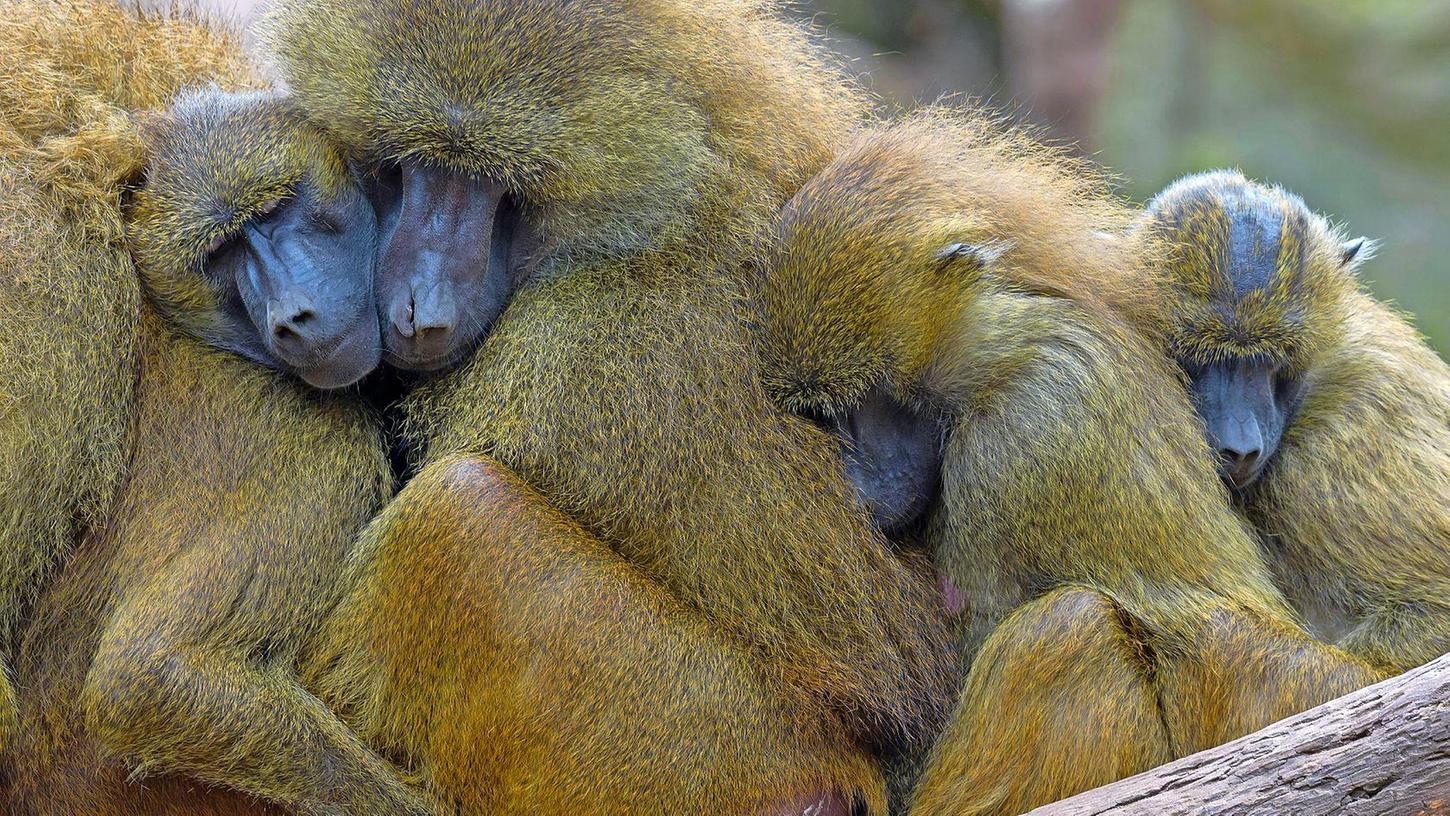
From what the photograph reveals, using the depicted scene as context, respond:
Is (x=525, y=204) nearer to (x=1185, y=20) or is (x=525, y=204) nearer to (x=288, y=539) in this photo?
(x=288, y=539)

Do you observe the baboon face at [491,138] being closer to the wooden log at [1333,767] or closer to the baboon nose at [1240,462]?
the baboon nose at [1240,462]

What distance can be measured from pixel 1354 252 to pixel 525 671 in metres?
2.04

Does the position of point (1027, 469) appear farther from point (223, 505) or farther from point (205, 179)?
point (205, 179)

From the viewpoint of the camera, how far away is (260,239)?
254 cm

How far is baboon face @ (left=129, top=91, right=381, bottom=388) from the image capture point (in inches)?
98.5

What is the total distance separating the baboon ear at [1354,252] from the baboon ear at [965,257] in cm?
87

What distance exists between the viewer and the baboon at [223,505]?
7.80ft

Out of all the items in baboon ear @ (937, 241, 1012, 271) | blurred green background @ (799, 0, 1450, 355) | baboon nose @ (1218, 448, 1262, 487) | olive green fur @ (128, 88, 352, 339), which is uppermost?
olive green fur @ (128, 88, 352, 339)

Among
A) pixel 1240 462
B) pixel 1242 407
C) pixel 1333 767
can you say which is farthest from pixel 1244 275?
pixel 1333 767

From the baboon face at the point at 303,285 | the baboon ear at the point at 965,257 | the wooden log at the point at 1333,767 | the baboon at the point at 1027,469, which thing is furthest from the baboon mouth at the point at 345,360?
the wooden log at the point at 1333,767

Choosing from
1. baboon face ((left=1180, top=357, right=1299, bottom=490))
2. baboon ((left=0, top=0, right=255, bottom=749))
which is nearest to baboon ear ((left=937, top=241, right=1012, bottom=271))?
baboon face ((left=1180, top=357, right=1299, bottom=490))

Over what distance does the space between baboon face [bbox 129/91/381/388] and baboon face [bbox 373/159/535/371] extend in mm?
50

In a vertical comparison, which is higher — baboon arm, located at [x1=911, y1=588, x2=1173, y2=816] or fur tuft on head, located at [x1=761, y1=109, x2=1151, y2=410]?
fur tuft on head, located at [x1=761, y1=109, x2=1151, y2=410]

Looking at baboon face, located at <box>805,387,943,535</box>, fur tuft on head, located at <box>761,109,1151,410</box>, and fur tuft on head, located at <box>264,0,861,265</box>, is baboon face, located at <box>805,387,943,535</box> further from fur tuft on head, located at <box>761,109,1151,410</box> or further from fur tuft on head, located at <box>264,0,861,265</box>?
fur tuft on head, located at <box>264,0,861,265</box>
